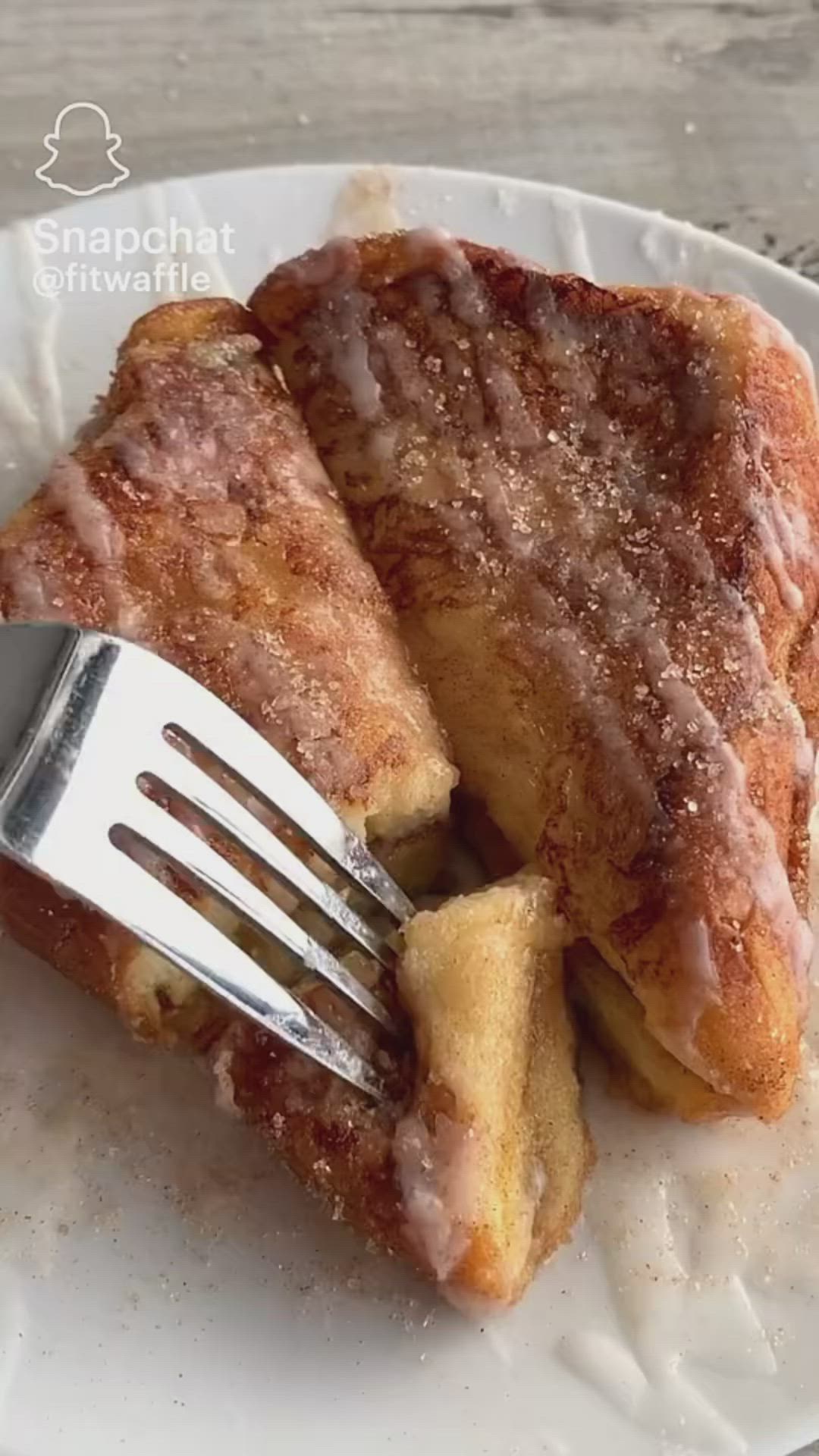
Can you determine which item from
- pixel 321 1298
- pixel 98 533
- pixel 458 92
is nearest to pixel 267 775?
pixel 98 533

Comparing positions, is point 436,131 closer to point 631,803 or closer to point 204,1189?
point 631,803

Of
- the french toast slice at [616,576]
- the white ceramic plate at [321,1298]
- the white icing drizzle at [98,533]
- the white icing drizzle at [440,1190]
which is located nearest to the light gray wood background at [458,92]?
the french toast slice at [616,576]

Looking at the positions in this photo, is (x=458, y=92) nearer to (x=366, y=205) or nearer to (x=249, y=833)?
(x=366, y=205)

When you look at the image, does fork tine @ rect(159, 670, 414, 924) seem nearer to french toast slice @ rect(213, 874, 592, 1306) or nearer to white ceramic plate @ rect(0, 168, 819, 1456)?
french toast slice @ rect(213, 874, 592, 1306)

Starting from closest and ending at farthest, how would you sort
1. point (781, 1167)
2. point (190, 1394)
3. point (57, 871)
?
1. point (57, 871)
2. point (190, 1394)
3. point (781, 1167)

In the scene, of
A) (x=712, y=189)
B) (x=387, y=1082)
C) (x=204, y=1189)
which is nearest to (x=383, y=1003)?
(x=387, y=1082)

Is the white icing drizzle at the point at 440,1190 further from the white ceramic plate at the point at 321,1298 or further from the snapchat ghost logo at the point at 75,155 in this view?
the snapchat ghost logo at the point at 75,155
